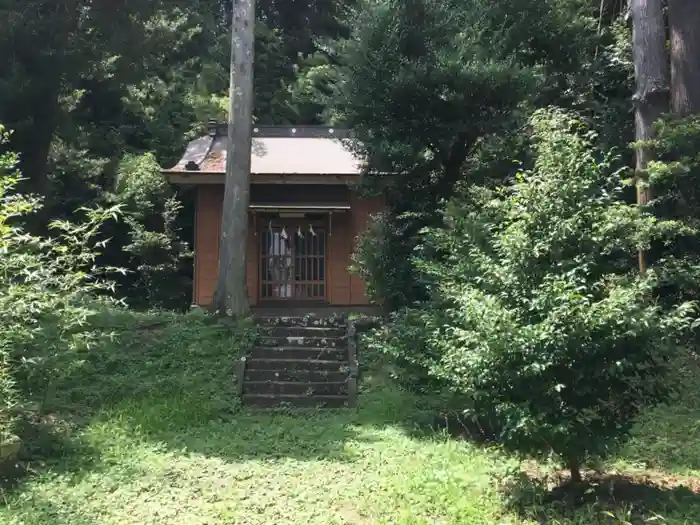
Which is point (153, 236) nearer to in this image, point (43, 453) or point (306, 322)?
point (306, 322)

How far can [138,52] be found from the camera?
14672mm

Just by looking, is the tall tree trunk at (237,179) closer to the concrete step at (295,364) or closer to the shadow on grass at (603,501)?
the concrete step at (295,364)

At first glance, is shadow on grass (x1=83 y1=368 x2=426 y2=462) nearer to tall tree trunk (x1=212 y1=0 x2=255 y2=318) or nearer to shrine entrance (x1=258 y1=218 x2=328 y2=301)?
tall tree trunk (x1=212 y1=0 x2=255 y2=318)

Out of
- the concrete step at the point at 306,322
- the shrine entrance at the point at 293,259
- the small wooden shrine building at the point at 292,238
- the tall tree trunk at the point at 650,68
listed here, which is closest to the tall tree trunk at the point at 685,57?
the tall tree trunk at the point at 650,68

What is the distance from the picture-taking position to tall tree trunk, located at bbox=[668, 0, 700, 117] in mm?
9008

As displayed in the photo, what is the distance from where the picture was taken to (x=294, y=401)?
786 cm

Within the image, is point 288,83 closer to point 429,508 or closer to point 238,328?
point 238,328

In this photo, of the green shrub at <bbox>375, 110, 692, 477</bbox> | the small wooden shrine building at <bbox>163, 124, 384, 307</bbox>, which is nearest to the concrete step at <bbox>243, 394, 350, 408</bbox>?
the green shrub at <bbox>375, 110, 692, 477</bbox>

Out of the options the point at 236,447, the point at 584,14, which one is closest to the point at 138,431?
the point at 236,447

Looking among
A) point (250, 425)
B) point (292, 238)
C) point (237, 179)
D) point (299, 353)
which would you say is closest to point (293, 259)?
point (292, 238)

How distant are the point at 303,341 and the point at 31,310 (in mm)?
4510

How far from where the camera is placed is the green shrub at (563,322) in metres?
4.28

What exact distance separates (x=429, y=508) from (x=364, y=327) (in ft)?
17.0

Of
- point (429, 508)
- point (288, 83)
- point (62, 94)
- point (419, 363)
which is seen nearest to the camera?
point (429, 508)
